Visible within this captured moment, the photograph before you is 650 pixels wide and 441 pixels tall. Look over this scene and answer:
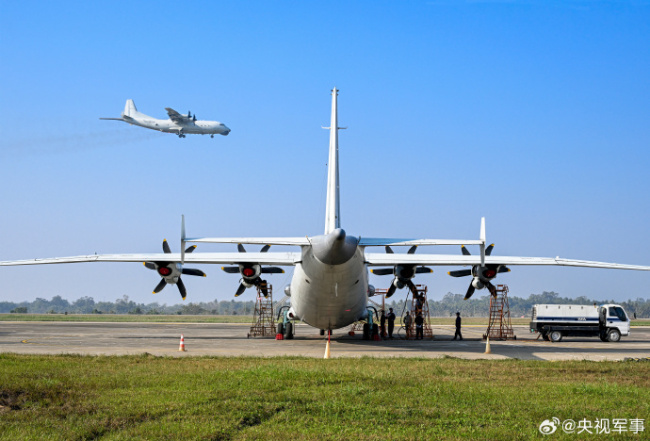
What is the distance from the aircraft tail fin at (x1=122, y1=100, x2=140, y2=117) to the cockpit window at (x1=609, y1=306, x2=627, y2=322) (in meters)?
54.9

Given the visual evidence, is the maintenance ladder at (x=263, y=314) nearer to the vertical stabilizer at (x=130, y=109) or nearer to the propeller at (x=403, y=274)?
the propeller at (x=403, y=274)

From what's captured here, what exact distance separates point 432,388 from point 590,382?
4.24 metres

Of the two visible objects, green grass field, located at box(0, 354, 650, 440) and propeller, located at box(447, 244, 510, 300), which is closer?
green grass field, located at box(0, 354, 650, 440)

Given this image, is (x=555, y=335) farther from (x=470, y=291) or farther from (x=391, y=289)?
(x=391, y=289)

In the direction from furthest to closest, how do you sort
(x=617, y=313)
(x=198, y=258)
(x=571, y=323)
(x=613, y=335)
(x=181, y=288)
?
(x=617, y=313)
(x=613, y=335)
(x=571, y=323)
(x=181, y=288)
(x=198, y=258)

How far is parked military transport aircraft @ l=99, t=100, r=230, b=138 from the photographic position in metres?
68.4

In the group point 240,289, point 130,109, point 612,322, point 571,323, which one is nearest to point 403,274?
point 240,289

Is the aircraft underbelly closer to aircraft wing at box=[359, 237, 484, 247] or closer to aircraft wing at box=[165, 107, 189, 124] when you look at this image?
aircraft wing at box=[359, 237, 484, 247]

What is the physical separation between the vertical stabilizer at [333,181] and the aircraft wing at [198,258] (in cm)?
276

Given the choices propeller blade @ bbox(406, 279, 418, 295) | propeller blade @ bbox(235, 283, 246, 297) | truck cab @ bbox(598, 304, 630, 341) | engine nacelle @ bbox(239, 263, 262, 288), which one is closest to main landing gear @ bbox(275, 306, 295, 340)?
propeller blade @ bbox(235, 283, 246, 297)

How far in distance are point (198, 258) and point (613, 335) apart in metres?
23.1

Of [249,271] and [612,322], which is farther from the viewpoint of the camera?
[612,322]

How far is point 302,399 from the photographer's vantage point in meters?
11.6

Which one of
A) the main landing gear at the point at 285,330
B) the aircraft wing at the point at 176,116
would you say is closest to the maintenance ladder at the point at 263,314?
the main landing gear at the point at 285,330
